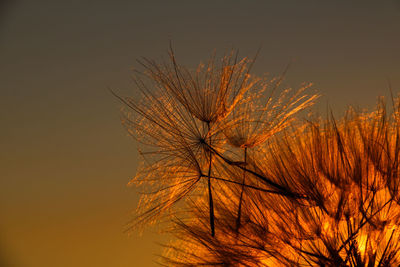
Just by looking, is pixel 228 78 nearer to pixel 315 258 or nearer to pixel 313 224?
pixel 313 224

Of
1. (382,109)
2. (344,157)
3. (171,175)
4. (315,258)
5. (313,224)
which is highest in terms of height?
(382,109)

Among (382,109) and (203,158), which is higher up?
(382,109)

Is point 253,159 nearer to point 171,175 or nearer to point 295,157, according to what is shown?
point 295,157

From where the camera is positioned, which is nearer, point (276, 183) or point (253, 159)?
point (276, 183)

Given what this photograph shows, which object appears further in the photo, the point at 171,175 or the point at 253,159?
the point at 253,159

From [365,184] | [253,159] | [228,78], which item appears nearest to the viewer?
[365,184]

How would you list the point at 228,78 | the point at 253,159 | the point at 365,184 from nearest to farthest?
the point at 365,184
the point at 228,78
the point at 253,159

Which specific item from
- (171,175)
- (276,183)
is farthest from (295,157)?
(171,175)

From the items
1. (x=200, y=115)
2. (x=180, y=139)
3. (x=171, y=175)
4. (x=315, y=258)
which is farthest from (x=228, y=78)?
(x=315, y=258)

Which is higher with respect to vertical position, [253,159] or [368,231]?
[253,159]

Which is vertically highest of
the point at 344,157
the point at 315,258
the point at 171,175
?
the point at 344,157
